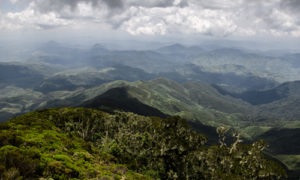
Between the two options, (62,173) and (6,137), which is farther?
(6,137)

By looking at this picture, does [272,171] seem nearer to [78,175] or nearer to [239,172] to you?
[239,172]

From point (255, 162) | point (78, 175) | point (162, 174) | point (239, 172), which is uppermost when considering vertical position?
point (78, 175)

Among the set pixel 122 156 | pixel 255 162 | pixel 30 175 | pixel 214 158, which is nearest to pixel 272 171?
pixel 255 162

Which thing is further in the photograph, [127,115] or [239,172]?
[127,115]

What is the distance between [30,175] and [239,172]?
65.6 metres

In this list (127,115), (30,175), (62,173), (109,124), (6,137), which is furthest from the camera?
(127,115)

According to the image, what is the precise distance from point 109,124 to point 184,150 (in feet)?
173

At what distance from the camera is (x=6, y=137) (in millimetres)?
33062

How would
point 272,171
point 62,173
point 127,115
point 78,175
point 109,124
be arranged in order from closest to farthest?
1. point 62,173
2. point 78,175
3. point 272,171
4. point 109,124
5. point 127,115

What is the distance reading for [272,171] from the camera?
62125 millimetres

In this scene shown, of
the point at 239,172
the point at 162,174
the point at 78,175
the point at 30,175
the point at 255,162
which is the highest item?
the point at 30,175

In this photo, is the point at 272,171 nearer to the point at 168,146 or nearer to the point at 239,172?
the point at 239,172

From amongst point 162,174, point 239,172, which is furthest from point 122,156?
point 239,172

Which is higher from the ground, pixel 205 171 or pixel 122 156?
pixel 122 156
